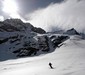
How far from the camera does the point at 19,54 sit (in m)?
120

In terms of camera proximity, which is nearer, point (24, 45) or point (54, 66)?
point (54, 66)

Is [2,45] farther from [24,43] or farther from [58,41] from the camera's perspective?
[58,41]

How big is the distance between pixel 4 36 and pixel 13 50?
40883 mm

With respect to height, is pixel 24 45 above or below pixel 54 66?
above

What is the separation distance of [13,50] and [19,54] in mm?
11655

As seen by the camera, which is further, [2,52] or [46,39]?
[46,39]

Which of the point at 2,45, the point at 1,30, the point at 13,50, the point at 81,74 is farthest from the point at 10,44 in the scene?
the point at 81,74

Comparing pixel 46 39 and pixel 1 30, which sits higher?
pixel 1 30

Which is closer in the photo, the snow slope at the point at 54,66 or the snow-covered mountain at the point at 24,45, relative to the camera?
the snow slope at the point at 54,66

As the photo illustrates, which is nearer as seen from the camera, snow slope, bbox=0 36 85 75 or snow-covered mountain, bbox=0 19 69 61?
snow slope, bbox=0 36 85 75

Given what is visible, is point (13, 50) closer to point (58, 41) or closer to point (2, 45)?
point (2, 45)

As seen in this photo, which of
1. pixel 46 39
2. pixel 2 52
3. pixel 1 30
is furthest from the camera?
pixel 1 30

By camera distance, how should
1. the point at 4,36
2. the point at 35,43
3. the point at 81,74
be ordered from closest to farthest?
the point at 81,74
the point at 35,43
the point at 4,36

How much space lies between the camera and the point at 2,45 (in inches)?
5714
